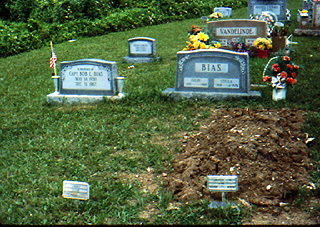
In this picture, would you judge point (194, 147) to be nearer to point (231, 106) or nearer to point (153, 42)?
point (231, 106)

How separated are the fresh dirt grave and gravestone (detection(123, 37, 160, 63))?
544 centimetres

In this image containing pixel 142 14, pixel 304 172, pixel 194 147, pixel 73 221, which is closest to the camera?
pixel 73 221

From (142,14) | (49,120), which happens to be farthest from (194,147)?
(142,14)

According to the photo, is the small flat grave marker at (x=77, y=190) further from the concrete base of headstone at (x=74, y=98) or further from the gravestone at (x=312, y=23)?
the gravestone at (x=312, y=23)

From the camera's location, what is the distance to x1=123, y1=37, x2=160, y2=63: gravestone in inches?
440

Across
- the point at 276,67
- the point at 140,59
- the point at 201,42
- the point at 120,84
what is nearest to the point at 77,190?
the point at 120,84

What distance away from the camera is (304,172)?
4617 millimetres

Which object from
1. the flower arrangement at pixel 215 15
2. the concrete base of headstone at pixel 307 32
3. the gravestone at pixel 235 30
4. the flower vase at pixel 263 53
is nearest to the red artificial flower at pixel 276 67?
the gravestone at pixel 235 30

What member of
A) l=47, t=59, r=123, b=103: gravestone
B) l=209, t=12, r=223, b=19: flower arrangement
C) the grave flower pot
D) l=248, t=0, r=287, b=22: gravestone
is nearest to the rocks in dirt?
l=47, t=59, r=123, b=103: gravestone

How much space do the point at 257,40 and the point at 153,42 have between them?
8.51 ft

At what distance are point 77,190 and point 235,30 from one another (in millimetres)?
7289

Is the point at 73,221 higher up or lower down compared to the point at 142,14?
lower down

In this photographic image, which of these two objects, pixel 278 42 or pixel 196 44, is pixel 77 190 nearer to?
pixel 196 44

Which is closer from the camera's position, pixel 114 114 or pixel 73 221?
pixel 73 221
